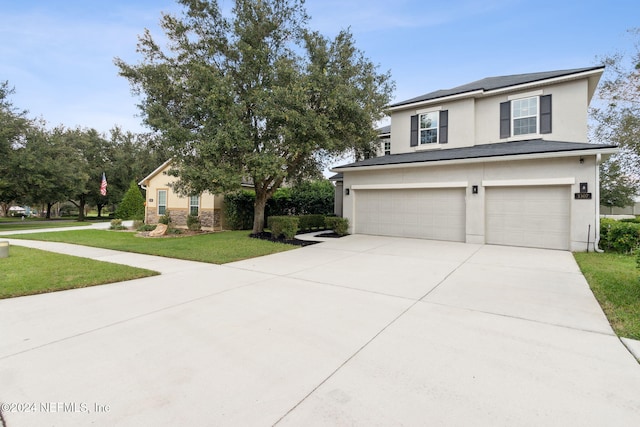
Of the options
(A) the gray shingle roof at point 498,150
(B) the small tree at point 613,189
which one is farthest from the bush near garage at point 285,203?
(B) the small tree at point 613,189

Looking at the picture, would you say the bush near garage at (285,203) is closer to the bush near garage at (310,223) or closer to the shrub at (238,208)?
the shrub at (238,208)

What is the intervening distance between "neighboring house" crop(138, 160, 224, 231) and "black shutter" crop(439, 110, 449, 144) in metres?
12.0

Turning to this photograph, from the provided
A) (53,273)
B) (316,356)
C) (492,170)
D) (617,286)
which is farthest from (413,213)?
(53,273)

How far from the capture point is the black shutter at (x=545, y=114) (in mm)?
11445

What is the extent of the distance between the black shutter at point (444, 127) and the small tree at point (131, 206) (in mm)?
20025

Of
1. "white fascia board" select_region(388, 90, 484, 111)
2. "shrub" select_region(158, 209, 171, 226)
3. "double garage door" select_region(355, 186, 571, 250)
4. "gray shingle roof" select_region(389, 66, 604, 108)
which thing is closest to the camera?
"double garage door" select_region(355, 186, 571, 250)

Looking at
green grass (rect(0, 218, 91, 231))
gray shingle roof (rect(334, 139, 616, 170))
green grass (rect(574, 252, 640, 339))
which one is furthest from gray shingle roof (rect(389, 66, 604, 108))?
green grass (rect(0, 218, 91, 231))

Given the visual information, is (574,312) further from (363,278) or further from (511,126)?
(511,126)

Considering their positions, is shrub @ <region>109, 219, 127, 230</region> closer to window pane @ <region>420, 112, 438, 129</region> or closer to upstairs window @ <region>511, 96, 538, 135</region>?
window pane @ <region>420, 112, 438, 129</region>

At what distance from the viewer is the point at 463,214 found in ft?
37.4

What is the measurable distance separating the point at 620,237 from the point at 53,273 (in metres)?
15.2

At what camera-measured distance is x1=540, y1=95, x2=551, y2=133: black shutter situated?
11.4 m

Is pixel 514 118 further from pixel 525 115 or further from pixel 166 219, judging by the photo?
pixel 166 219

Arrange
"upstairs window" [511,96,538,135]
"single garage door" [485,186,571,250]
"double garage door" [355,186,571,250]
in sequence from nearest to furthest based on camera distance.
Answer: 1. "single garage door" [485,186,571,250]
2. "double garage door" [355,186,571,250]
3. "upstairs window" [511,96,538,135]
